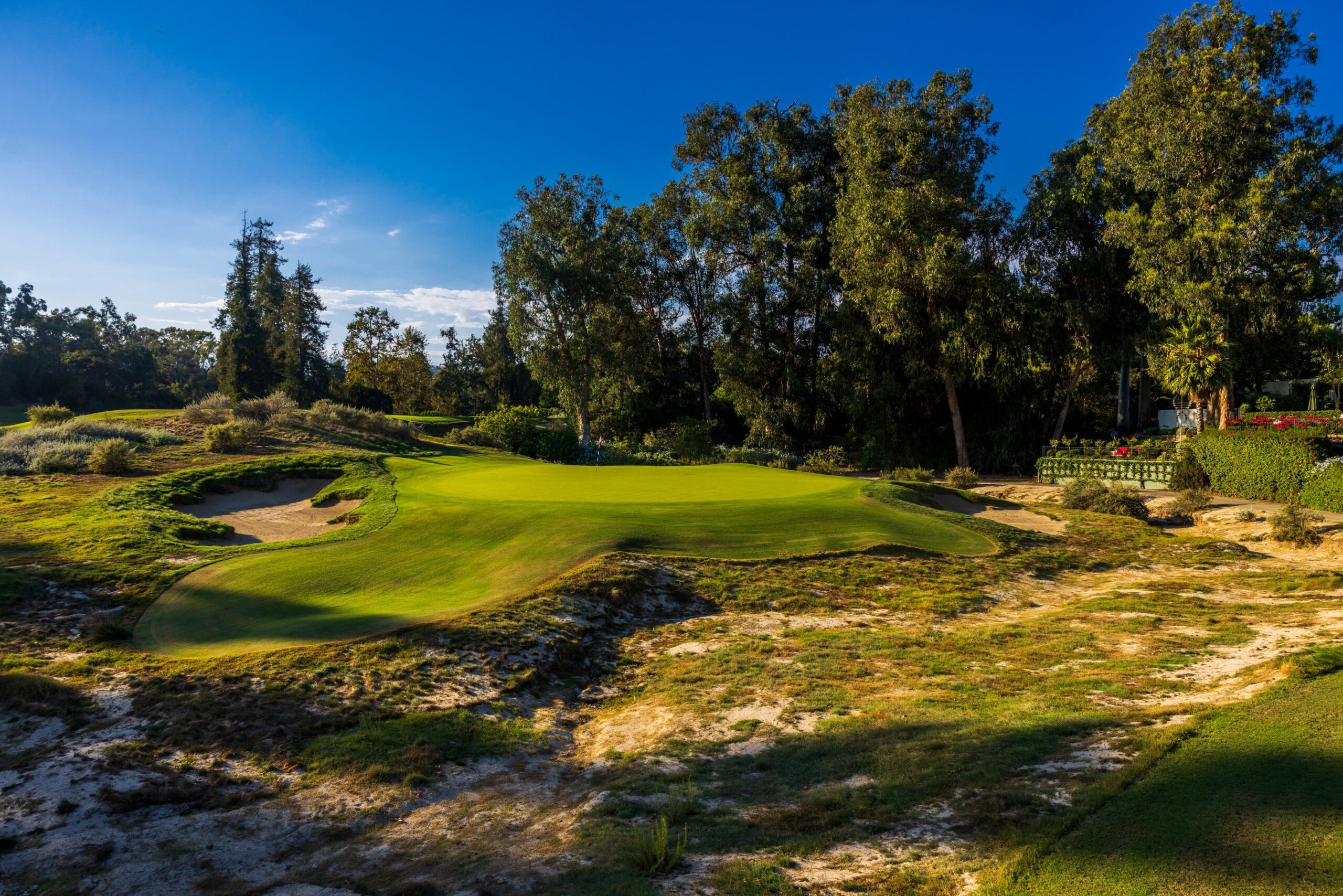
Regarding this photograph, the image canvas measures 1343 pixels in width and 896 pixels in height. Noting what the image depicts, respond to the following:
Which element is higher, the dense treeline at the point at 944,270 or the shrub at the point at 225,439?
the dense treeline at the point at 944,270

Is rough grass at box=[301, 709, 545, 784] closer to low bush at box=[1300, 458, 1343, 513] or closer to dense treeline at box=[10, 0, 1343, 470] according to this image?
low bush at box=[1300, 458, 1343, 513]

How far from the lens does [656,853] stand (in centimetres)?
319

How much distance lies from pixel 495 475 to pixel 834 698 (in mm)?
13078

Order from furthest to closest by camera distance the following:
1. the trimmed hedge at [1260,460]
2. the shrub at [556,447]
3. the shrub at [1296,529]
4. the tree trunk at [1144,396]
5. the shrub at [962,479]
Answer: the tree trunk at [1144,396] → the shrub at [556,447] → the shrub at [962,479] → the trimmed hedge at [1260,460] → the shrub at [1296,529]

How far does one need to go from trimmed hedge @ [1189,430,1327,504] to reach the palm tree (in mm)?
3377

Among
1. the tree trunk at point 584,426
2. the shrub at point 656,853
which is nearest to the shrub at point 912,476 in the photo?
the tree trunk at point 584,426

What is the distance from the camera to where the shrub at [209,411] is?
2294 centimetres

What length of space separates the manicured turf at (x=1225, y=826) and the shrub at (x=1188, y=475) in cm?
2072

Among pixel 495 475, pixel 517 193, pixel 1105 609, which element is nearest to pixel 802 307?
pixel 517 193

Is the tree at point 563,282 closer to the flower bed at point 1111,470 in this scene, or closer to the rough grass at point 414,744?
the flower bed at point 1111,470

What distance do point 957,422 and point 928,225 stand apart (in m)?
8.53

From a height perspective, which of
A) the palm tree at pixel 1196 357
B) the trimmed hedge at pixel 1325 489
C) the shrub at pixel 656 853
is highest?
the palm tree at pixel 1196 357

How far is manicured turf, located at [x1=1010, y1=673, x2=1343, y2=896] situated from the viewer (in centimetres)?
238

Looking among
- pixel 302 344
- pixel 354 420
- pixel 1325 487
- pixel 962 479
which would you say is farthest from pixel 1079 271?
pixel 302 344
